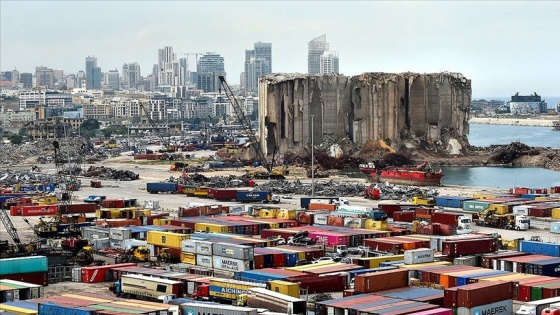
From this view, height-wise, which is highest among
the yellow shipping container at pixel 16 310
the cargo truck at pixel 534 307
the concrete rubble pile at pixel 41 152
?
the concrete rubble pile at pixel 41 152

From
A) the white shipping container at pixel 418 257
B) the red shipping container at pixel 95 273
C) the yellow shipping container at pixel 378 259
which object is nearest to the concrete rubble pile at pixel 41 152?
the red shipping container at pixel 95 273

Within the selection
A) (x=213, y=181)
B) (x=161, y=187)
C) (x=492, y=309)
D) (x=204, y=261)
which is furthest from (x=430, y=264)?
(x=213, y=181)

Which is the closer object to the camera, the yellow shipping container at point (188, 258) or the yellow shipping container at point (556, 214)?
the yellow shipping container at point (188, 258)

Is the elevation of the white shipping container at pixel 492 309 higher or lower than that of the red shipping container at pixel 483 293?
lower

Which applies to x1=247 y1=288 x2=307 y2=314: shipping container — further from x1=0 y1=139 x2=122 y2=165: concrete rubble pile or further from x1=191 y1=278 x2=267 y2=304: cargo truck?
x1=0 y1=139 x2=122 y2=165: concrete rubble pile

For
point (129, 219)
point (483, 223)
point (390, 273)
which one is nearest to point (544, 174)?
point (483, 223)

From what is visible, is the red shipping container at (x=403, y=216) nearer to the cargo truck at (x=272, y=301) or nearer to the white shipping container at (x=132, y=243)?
the white shipping container at (x=132, y=243)

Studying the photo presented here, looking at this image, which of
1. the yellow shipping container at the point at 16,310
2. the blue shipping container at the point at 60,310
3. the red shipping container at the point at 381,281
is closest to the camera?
the blue shipping container at the point at 60,310
